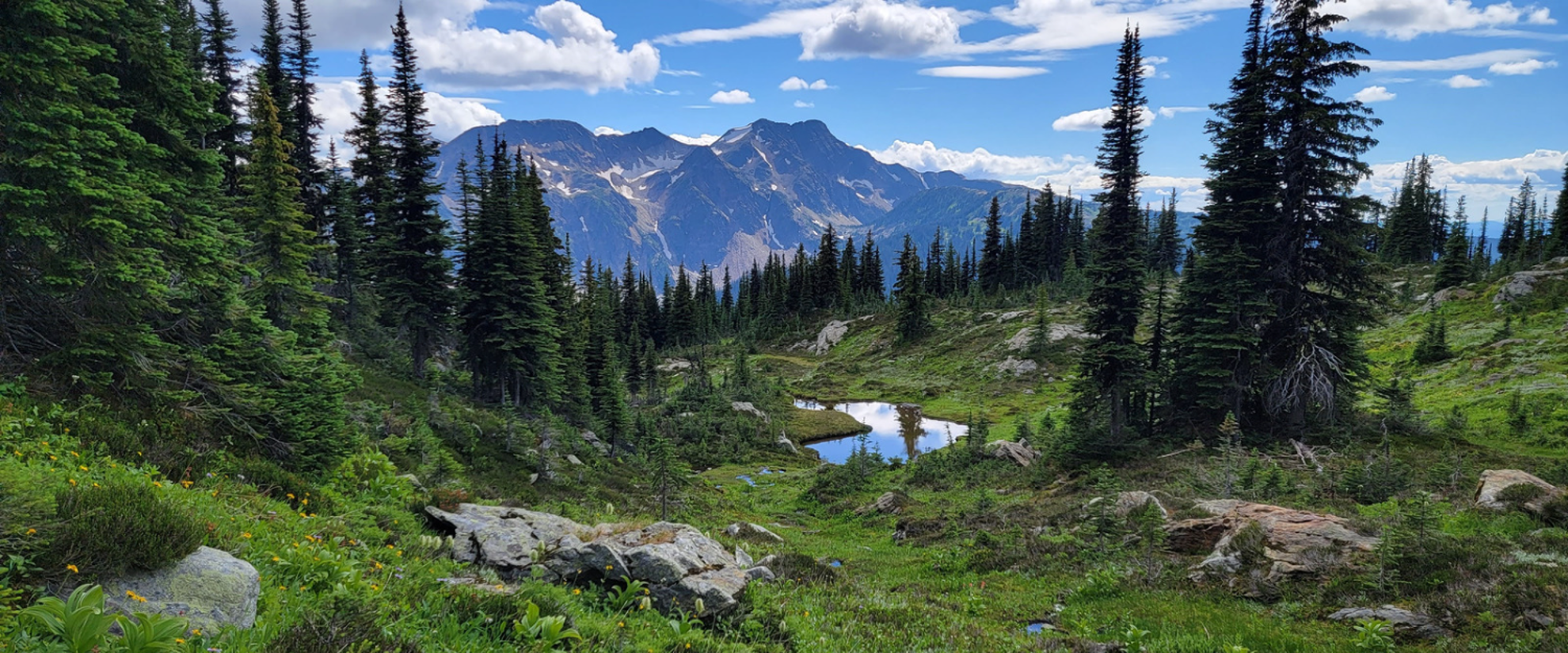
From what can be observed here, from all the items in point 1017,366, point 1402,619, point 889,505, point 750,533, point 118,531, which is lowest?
point 1017,366

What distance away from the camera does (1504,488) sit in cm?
1196

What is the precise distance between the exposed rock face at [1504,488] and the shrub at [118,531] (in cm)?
1886

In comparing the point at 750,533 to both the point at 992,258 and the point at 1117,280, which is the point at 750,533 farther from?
the point at 992,258

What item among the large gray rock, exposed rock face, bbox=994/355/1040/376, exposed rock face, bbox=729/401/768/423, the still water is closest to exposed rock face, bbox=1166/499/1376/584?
the large gray rock

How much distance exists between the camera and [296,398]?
11539 millimetres

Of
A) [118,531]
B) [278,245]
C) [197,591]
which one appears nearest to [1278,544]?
[197,591]

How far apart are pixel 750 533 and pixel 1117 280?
18173 mm

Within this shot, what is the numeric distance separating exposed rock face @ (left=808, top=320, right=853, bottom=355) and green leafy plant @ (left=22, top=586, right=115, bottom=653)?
95820mm

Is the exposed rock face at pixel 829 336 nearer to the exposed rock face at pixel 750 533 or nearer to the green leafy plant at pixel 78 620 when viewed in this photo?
the exposed rock face at pixel 750 533

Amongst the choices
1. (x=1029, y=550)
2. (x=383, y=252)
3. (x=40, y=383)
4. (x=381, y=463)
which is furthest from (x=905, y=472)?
(x=40, y=383)

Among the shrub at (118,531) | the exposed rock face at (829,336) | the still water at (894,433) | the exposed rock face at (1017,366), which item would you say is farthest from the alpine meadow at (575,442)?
the exposed rock face at (829,336)

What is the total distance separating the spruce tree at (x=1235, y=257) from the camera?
22688 millimetres

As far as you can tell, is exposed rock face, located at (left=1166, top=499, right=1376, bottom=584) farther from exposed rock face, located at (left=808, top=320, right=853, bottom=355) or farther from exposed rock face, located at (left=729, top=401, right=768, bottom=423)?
exposed rock face, located at (left=808, top=320, right=853, bottom=355)

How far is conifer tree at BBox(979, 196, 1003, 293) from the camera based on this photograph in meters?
105
